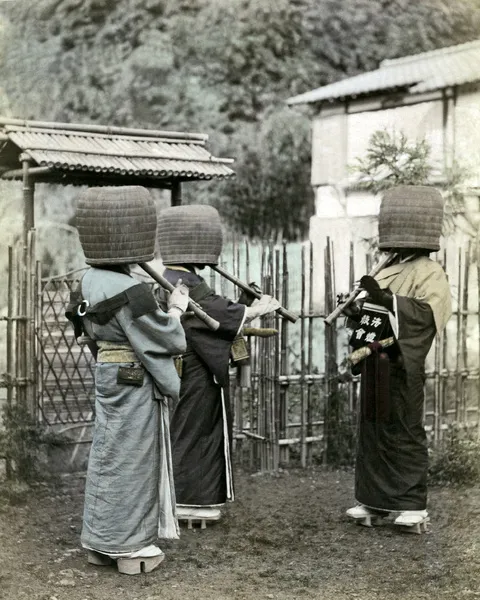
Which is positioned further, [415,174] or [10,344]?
[415,174]

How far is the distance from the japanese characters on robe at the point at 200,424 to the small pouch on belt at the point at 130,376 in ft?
2.77

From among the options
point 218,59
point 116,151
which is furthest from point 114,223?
point 218,59

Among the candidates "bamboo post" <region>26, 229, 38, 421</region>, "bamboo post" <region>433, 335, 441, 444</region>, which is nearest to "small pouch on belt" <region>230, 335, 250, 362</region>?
"bamboo post" <region>26, 229, 38, 421</region>

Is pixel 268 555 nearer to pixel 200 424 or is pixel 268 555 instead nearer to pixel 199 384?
pixel 200 424

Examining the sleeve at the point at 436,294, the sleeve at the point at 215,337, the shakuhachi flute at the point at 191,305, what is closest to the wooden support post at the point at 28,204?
the sleeve at the point at 215,337

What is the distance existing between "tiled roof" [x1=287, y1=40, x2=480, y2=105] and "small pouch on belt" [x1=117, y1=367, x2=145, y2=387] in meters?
4.16

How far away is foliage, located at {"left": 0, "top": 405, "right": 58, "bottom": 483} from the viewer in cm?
495

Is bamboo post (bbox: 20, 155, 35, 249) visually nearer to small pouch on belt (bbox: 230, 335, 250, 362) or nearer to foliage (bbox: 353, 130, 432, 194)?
foliage (bbox: 353, 130, 432, 194)

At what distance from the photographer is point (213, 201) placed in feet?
42.0

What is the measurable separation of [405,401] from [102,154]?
449cm

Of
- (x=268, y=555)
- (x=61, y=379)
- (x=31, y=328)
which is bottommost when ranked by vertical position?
(x=268, y=555)

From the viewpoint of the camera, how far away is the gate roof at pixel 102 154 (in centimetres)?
711

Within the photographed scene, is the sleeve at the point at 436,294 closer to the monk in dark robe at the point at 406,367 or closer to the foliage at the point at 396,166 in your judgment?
the monk in dark robe at the point at 406,367

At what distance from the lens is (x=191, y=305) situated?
3650 mm
